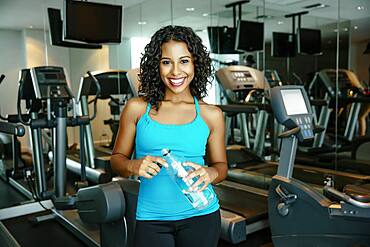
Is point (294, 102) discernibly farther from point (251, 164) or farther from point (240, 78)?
point (251, 164)

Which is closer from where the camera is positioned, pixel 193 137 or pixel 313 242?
pixel 193 137

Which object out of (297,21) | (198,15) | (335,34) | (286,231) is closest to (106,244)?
(286,231)

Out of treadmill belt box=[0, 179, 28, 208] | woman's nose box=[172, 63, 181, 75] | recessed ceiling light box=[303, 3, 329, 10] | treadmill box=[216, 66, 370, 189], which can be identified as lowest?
treadmill belt box=[0, 179, 28, 208]

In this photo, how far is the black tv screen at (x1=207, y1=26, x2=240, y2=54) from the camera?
507 cm

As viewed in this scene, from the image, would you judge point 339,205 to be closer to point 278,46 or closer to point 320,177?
point 320,177

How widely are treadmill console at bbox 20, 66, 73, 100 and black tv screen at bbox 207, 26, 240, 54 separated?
213 cm

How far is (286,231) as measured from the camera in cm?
259

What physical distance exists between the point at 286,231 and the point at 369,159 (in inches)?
74.9

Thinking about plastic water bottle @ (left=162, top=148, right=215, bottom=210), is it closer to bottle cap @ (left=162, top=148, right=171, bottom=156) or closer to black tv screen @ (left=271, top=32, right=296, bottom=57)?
bottle cap @ (left=162, top=148, right=171, bottom=156)

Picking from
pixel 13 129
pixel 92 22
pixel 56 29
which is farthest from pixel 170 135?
pixel 56 29

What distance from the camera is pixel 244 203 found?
345 cm

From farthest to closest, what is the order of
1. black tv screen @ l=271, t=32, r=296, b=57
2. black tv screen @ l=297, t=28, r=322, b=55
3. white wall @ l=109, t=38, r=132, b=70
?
1. white wall @ l=109, t=38, r=132, b=70
2. black tv screen @ l=271, t=32, r=296, b=57
3. black tv screen @ l=297, t=28, r=322, b=55

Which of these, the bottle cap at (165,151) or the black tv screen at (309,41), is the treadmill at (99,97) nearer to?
the black tv screen at (309,41)

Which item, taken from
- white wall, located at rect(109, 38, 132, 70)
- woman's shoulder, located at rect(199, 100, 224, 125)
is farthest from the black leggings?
white wall, located at rect(109, 38, 132, 70)
